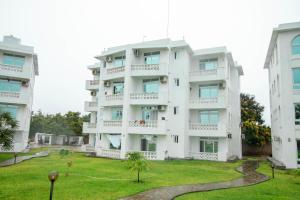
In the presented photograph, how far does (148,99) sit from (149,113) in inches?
73.7

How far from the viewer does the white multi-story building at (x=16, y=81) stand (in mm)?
27125

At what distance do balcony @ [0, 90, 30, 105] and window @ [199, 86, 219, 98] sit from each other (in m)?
19.7

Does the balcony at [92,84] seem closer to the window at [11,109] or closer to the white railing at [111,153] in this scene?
the window at [11,109]

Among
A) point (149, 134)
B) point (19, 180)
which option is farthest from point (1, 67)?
point (19, 180)

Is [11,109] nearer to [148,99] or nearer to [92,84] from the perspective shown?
[92,84]

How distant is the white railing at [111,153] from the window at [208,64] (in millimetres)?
12855

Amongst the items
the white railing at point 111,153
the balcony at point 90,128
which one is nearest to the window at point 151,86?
the white railing at point 111,153

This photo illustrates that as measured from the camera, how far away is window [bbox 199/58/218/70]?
26.4 m

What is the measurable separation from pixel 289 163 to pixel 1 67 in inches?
1173

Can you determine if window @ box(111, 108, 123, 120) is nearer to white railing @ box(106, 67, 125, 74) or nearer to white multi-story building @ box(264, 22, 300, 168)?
white railing @ box(106, 67, 125, 74)

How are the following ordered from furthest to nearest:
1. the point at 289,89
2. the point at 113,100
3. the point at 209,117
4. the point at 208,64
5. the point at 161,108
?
the point at 208,64 → the point at 209,117 → the point at 113,100 → the point at 161,108 → the point at 289,89

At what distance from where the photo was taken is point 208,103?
24.9 metres

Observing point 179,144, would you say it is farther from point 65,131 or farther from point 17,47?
point 65,131

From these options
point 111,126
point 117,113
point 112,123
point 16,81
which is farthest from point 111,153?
point 16,81
